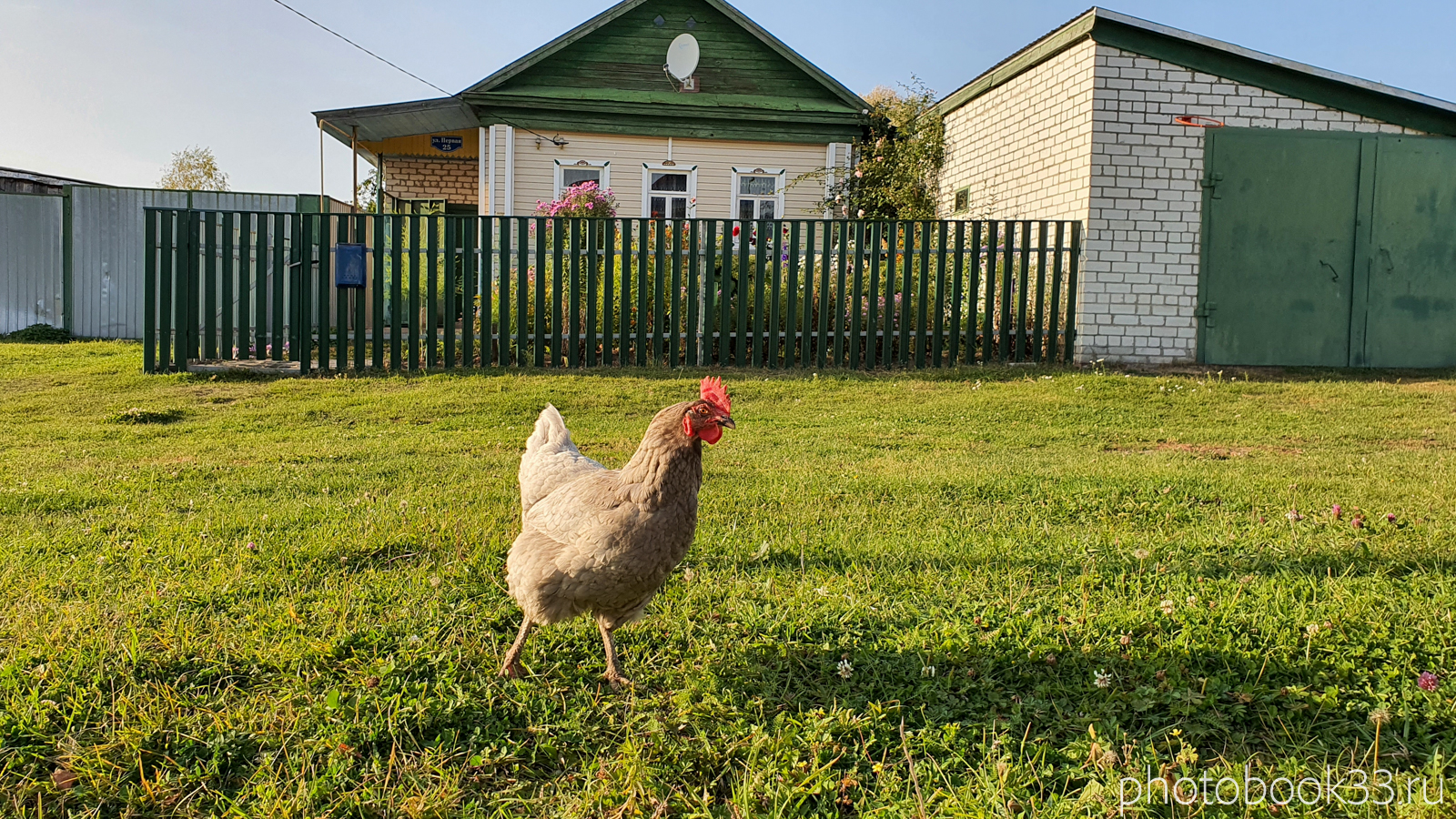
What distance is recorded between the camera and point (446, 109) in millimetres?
16031

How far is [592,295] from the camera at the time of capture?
10.5 meters

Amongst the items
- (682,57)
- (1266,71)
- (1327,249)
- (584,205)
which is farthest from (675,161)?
(1327,249)

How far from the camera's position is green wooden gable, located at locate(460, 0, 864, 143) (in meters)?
16.1

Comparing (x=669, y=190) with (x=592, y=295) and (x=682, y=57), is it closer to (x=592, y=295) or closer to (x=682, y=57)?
(x=682, y=57)

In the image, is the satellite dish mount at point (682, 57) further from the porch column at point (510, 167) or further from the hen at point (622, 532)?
the hen at point (622, 532)

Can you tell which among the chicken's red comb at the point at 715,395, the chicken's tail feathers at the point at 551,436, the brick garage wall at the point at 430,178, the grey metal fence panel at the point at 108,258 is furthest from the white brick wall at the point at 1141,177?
the brick garage wall at the point at 430,178

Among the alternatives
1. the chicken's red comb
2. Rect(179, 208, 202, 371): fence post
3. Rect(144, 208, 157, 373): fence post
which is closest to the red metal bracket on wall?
the chicken's red comb

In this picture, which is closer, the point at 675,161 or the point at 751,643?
the point at 751,643

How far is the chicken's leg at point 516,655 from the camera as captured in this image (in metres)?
2.89

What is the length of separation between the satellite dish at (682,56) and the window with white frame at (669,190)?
158 cm

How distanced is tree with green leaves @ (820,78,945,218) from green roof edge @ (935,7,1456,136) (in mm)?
4510

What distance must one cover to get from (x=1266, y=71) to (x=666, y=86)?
31.3 feet

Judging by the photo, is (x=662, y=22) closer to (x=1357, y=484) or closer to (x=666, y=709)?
(x=1357, y=484)

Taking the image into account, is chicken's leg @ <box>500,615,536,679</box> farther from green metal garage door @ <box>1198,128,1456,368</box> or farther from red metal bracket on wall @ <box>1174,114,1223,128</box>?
red metal bracket on wall @ <box>1174,114,1223,128</box>
